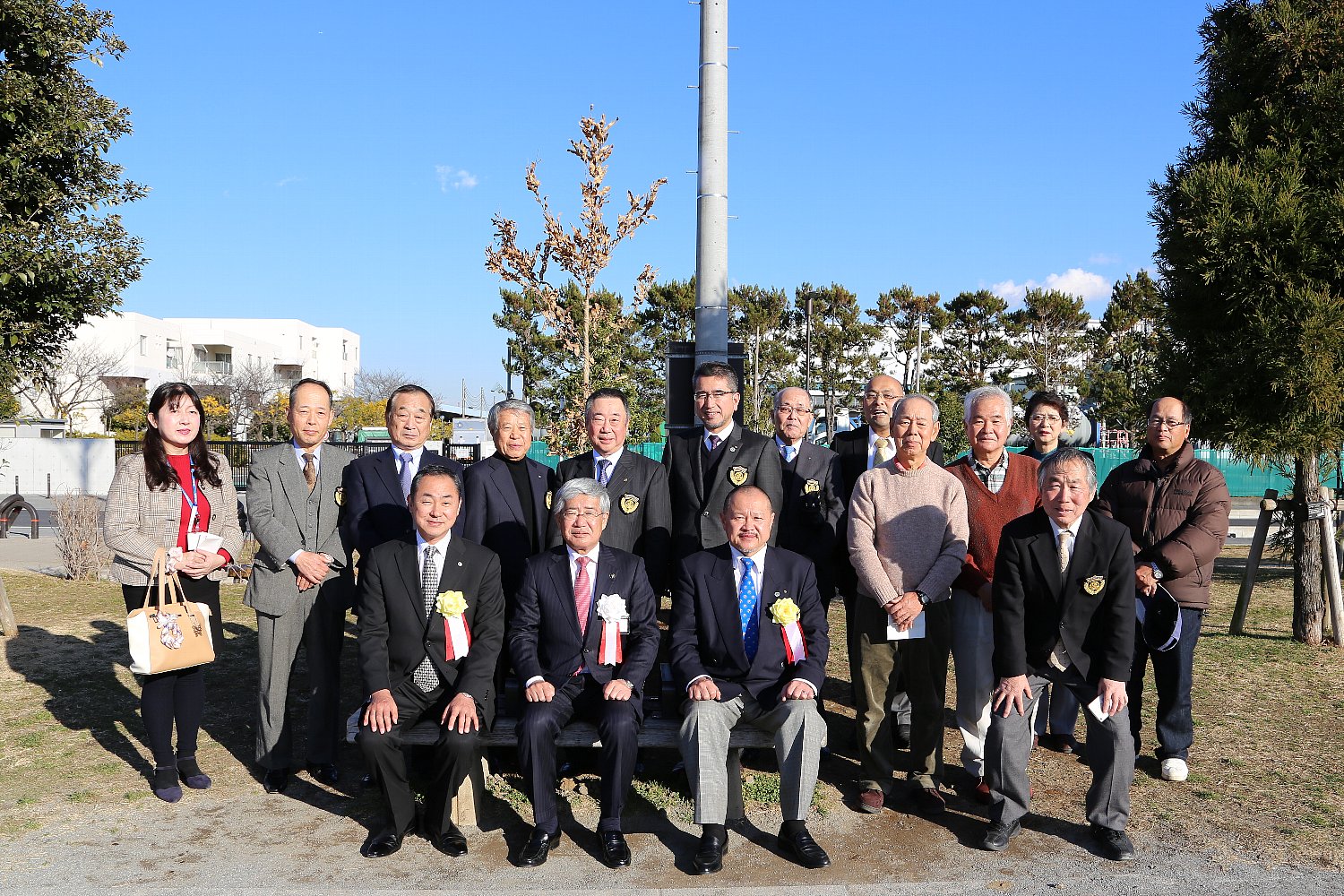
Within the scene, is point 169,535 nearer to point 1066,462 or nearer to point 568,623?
point 568,623

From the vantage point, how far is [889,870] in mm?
3811

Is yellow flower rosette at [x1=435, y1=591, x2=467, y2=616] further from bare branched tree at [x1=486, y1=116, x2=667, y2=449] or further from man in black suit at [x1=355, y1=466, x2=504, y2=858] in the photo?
bare branched tree at [x1=486, y1=116, x2=667, y2=449]

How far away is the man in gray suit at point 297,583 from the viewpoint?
4742 mm

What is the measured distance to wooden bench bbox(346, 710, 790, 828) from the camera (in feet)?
13.5

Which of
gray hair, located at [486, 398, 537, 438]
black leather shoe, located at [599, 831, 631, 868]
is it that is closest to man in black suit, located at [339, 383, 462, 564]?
gray hair, located at [486, 398, 537, 438]

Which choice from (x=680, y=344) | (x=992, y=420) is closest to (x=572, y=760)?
(x=992, y=420)

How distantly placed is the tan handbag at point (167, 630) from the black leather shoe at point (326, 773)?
2.53 ft

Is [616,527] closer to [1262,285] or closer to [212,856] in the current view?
[212,856]

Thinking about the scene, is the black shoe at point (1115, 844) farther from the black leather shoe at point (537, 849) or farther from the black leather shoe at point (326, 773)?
the black leather shoe at point (326, 773)

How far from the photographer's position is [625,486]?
4953mm

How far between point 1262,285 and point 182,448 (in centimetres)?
721

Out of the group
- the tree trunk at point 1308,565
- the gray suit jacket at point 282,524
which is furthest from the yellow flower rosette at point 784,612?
the tree trunk at point 1308,565

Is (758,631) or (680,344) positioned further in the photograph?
(680,344)

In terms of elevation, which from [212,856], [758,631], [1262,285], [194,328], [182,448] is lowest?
[212,856]
